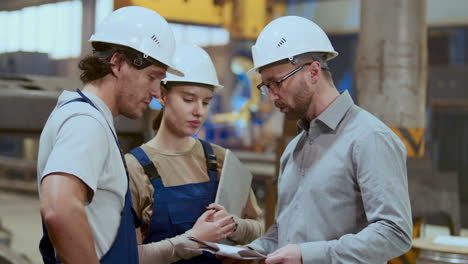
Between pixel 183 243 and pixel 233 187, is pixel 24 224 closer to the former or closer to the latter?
pixel 233 187

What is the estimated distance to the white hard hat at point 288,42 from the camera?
221 cm

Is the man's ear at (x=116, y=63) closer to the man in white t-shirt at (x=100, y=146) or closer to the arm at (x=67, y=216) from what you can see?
the man in white t-shirt at (x=100, y=146)

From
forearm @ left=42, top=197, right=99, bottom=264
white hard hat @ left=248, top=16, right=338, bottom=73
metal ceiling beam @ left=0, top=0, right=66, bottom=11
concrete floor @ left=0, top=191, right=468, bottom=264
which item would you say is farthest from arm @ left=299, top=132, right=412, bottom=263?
metal ceiling beam @ left=0, top=0, right=66, bottom=11

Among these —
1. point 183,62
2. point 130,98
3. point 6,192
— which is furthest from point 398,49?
point 6,192

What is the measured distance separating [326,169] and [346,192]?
0.35 feet

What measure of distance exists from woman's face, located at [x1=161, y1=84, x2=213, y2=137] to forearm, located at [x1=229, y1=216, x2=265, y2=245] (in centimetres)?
44

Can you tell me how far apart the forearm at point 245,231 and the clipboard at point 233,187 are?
0.23ft

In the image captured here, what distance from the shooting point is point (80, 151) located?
1595mm

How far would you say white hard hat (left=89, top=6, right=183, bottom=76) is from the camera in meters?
1.94

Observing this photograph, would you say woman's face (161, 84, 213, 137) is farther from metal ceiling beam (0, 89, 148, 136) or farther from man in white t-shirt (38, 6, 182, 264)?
metal ceiling beam (0, 89, 148, 136)

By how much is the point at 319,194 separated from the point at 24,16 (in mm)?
12709

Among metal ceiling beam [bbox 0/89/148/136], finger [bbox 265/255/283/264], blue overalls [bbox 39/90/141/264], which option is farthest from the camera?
metal ceiling beam [bbox 0/89/148/136]

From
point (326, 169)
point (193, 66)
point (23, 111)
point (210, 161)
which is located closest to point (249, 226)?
point (210, 161)

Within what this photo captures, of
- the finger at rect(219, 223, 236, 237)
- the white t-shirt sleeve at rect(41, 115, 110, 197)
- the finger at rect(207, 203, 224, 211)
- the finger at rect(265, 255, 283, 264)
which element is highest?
the white t-shirt sleeve at rect(41, 115, 110, 197)
